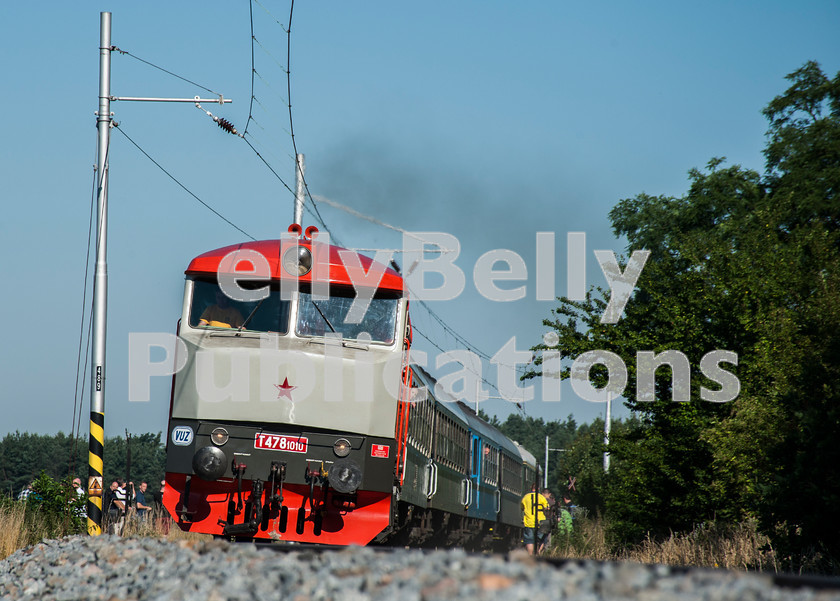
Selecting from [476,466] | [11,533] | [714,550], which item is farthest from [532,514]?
[11,533]

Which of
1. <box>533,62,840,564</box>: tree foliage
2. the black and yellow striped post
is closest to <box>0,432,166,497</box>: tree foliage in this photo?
<box>533,62,840,564</box>: tree foliage

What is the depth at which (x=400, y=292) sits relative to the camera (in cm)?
1224

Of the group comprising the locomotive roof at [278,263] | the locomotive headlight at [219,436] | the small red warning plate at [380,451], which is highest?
the locomotive roof at [278,263]

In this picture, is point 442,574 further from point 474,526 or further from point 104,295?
point 474,526

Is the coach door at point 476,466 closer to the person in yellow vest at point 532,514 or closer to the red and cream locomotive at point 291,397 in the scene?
the person in yellow vest at point 532,514

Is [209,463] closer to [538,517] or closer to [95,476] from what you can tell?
[95,476]

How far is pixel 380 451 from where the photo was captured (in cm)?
1142

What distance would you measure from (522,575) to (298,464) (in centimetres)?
745

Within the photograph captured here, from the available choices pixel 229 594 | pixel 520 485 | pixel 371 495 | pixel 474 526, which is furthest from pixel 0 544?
pixel 520 485

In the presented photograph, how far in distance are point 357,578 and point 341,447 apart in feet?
23.1

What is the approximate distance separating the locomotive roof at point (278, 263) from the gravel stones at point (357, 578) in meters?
5.67

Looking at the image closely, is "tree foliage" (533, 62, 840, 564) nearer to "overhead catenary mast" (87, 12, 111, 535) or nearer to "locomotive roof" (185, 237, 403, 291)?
"locomotive roof" (185, 237, 403, 291)

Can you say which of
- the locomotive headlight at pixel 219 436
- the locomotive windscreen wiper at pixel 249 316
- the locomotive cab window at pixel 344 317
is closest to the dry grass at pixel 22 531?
the locomotive headlight at pixel 219 436

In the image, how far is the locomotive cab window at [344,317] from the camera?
11844 mm
